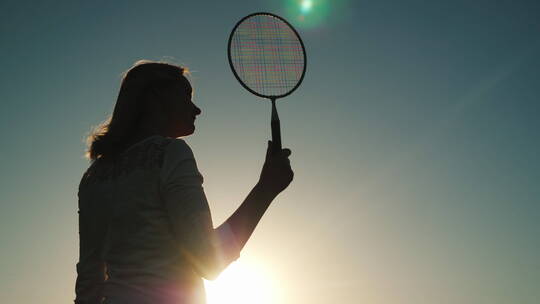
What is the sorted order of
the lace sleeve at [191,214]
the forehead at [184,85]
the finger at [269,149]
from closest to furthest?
the lace sleeve at [191,214] → the forehead at [184,85] → the finger at [269,149]

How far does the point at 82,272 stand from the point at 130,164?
792 millimetres

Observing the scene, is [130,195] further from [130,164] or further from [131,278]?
[131,278]

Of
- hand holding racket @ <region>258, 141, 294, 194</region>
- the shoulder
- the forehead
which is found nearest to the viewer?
the shoulder

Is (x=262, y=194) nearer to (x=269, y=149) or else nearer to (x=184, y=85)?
(x=269, y=149)

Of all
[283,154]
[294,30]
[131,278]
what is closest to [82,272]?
[131,278]

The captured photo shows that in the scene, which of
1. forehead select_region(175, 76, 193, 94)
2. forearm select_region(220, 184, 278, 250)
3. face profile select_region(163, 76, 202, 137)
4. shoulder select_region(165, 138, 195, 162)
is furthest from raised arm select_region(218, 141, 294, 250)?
forehead select_region(175, 76, 193, 94)

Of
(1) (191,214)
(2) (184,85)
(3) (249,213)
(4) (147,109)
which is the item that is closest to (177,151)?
(1) (191,214)

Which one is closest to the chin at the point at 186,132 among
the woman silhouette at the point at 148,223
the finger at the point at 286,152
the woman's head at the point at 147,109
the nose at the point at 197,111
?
the woman's head at the point at 147,109

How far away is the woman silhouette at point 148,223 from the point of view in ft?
7.63

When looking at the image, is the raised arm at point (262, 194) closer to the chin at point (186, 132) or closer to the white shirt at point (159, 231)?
the white shirt at point (159, 231)

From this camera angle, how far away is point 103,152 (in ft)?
9.60

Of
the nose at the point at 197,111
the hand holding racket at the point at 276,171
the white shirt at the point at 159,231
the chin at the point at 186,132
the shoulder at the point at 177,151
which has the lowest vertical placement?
the white shirt at the point at 159,231

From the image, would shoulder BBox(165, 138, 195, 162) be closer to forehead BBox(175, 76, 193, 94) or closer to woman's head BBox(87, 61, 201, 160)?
woman's head BBox(87, 61, 201, 160)

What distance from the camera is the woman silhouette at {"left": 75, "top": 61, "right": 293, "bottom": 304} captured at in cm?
232
